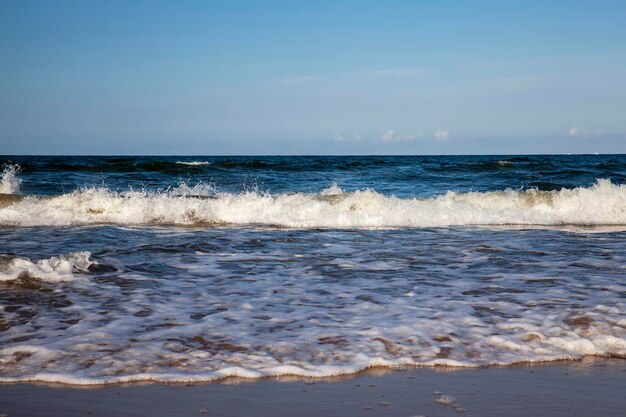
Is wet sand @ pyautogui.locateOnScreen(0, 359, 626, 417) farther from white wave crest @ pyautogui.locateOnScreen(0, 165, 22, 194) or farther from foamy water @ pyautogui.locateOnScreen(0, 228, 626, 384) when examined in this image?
white wave crest @ pyautogui.locateOnScreen(0, 165, 22, 194)

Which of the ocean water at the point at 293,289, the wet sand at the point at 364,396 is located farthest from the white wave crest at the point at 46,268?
the wet sand at the point at 364,396

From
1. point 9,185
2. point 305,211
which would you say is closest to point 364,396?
point 305,211

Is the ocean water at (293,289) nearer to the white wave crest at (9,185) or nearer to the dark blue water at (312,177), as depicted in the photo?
the white wave crest at (9,185)

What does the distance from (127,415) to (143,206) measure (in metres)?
9.43

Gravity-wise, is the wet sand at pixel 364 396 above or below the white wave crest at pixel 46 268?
below

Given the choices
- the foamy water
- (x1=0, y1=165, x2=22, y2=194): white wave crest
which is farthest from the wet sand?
(x1=0, y1=165, x2=22, y2=194): white wave crest

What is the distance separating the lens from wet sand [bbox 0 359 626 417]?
110 inches

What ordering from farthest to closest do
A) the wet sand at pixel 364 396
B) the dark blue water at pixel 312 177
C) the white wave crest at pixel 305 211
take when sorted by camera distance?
the dark blue water at pixel 312 177
the white wave crest at pixel 305 211
the wet sand at pixel 364 396

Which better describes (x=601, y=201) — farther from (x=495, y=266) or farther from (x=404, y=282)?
(x=404, y=282)

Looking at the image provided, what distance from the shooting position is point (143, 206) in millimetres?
11797

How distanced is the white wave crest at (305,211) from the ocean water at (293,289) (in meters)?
0.05

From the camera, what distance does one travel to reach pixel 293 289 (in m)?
5.25

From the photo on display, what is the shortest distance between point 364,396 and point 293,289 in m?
2.30

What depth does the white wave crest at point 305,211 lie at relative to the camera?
11164 mm
